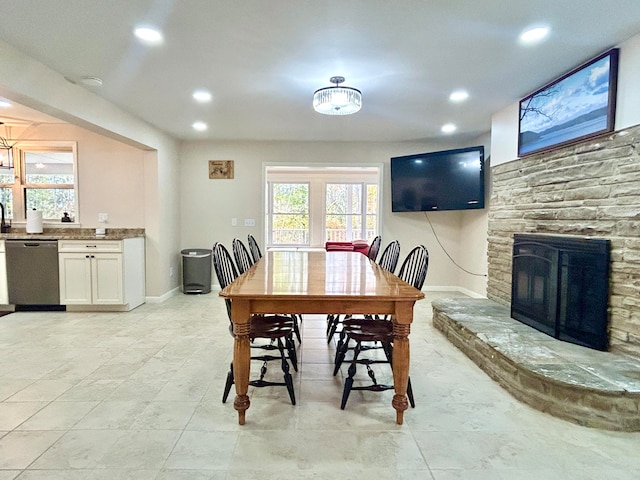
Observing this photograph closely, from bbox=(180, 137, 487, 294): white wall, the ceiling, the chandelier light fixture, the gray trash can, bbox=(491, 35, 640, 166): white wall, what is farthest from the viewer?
bbox=(180, 137, 487, 294): white wall

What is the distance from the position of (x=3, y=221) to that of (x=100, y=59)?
346 cm

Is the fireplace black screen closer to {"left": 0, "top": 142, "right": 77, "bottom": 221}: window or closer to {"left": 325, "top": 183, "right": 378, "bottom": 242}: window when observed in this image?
{"left": 0, "top": 142, "right": 77, "bottom": 221}: window

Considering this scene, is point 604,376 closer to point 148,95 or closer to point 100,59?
point 100,59

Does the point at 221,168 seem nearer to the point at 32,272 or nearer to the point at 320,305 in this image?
the point at 32,272

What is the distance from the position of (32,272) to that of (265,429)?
155 inches

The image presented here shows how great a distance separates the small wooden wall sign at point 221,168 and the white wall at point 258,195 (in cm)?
7

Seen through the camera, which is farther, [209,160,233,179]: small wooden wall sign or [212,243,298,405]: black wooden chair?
[209,160,233,179]: small wooden wall sign

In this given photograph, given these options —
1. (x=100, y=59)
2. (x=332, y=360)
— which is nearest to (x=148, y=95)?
(x=100, y=59)

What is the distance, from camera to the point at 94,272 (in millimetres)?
4305

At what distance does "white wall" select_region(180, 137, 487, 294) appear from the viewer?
18.6 feet

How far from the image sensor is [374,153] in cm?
568

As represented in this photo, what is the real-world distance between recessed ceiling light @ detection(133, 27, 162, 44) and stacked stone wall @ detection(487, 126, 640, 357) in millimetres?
3196

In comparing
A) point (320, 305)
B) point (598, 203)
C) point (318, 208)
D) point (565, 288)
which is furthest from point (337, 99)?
point (318, 208)

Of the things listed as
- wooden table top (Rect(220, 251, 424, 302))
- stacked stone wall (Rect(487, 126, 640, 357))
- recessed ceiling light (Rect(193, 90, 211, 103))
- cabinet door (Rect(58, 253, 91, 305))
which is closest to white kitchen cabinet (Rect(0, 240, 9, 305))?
cabinet door (Rect(58, 253, 91, 305))
